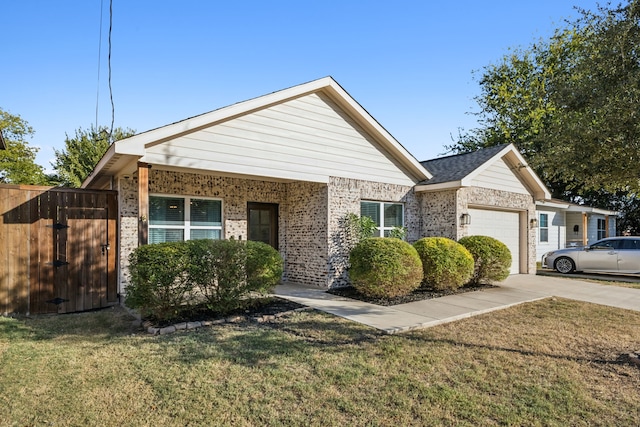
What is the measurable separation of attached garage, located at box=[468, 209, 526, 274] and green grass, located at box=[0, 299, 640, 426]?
625 cm

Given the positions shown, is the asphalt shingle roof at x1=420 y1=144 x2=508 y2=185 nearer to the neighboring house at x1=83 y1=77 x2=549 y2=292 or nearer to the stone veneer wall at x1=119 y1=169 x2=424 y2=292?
the neighboring house at x1=83 y1=77 x2=549 y2=292

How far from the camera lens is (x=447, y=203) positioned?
37.8 ft

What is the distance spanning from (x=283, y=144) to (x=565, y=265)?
12266 mm

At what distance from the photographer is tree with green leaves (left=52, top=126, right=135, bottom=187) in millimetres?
25812

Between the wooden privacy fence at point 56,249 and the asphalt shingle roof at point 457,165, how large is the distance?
356 inches

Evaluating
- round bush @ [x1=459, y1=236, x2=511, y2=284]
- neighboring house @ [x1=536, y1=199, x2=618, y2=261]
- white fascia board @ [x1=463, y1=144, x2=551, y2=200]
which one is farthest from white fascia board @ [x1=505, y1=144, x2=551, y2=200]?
neighboring house @ [x1=536, y1=199, x2=618, y2=261]

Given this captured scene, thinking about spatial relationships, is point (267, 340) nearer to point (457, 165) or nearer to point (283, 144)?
point (283, 144)

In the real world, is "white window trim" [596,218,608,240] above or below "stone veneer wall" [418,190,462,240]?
below

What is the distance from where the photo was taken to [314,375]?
4.32 m

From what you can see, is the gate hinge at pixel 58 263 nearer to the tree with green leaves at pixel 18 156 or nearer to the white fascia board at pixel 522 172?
the white fascia board at pixel 522 172

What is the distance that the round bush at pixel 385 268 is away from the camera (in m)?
8.30

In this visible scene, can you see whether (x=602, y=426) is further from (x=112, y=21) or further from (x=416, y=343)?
(x=112, y=21)

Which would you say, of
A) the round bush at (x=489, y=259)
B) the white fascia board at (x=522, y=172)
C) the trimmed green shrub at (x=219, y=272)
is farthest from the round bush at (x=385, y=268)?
the white fascia board at (x=522, y=172)

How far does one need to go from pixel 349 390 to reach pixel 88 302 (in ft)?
20.9
